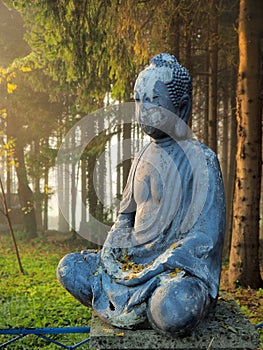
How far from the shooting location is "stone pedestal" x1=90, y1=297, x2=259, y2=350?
2.45 m

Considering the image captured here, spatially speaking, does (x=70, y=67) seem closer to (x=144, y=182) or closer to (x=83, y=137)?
(x=144, y=182)

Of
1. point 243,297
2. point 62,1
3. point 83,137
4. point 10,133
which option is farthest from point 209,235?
point 10,133

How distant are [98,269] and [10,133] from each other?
521 inches

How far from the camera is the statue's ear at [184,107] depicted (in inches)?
119

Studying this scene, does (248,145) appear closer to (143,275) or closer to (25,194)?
(143,275)

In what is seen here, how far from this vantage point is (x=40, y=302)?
7082 millimetres

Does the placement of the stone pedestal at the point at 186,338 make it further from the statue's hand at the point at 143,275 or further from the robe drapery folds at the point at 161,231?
the statue's hand at the point at 143,275

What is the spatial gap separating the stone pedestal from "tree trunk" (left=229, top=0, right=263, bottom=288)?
15.2 feet

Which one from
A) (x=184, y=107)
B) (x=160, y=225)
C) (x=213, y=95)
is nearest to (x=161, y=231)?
(x=160, y=225)

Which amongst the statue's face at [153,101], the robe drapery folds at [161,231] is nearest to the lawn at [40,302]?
the robe drapery folds at [161,231]

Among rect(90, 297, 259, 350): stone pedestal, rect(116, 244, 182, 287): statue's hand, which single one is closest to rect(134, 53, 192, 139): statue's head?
rect(116, 244, 182, 287): statue's hand

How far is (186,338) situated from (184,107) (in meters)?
1.62

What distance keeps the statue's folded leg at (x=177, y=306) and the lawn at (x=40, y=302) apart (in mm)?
3285

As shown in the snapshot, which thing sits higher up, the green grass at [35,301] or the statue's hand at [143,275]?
the statue's hand at [143,275]
